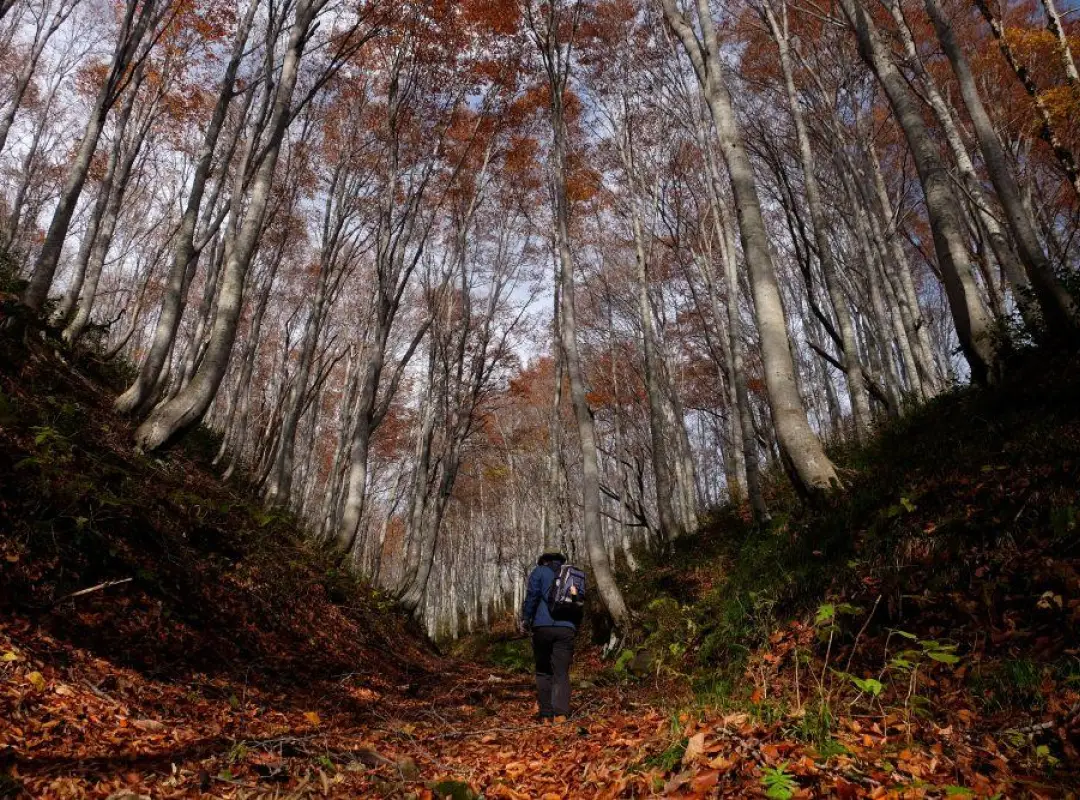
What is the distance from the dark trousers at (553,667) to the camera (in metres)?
4.97

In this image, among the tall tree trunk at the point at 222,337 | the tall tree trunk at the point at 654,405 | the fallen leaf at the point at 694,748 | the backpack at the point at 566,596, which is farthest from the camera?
the tall tree trunk at the point at 654,405

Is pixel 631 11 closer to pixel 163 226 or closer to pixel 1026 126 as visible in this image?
pixel 1026 126

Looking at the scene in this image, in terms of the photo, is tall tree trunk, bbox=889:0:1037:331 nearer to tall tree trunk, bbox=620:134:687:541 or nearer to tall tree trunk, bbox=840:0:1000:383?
tall tree trunk, bbox=840:0:1000:383

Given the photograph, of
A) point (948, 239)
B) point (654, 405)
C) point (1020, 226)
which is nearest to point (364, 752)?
point (948, 239)

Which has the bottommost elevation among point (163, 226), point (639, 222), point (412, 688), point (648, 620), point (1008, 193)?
point (412, 688)

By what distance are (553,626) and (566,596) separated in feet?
1.02

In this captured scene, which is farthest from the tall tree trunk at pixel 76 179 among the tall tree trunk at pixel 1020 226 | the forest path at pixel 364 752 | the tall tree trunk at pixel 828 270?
the tall tree trunk at pixel 1020 226

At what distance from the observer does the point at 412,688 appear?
659cm

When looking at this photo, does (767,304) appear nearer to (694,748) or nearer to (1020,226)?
(1020,226)

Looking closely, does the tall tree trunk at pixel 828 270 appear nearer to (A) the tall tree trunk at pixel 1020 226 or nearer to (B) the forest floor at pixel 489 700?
(A) the tall tree trunk at pixel 1020 226

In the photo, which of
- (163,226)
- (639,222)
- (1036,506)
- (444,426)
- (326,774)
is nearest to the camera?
(326,774)

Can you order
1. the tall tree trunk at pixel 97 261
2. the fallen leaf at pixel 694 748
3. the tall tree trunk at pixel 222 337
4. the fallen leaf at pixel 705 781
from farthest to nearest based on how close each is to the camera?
the tall tree trunk at pixel 97 261, the tall tree trunk at pixel 222 337, the fallen leaf at pixel 694 748, the fallen leaf at pixel 705 781

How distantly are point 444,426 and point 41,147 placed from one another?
1590 cm

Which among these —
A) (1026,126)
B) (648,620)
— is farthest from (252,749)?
(1026,126)
